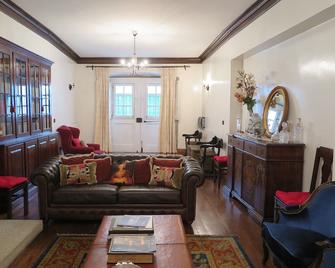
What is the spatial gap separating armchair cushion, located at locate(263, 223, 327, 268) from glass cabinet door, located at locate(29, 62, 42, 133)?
421cm

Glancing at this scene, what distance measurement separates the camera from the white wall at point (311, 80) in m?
3.08

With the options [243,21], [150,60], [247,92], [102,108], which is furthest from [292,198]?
[102,108]

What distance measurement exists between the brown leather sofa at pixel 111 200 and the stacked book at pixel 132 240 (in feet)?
3.23

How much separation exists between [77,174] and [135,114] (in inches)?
213

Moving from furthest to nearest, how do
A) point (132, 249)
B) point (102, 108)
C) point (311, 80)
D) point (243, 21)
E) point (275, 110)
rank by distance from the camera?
point (102, 108)
point (243, 21)
point (275, 110)
point (311, 80)
point (132, 249)

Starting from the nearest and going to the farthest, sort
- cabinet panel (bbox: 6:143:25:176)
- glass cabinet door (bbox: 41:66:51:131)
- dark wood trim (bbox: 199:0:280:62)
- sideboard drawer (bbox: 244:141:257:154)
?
sideboard drawer (bbox: 244:141:257:154), dark wood trim (bbox: 199:0:280:62), cabinet panel (bbox: 6:143:25:176), glass cabinet door (bbox: 41:66:51:131)

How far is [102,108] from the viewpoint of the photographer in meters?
8.62

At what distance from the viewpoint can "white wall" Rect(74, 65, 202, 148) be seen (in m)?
8.60

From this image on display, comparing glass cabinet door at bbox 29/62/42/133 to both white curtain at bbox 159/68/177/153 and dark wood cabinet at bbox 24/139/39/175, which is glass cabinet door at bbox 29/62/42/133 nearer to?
dark wood cabinet at bbox 24/139/39/175

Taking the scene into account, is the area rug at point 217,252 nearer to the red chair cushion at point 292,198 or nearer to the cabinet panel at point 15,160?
the red chair cushion at point 292,198

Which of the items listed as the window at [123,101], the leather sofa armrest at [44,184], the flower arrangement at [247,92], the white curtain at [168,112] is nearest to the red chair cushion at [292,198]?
the flower arrangement at [247,92]

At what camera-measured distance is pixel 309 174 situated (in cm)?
340

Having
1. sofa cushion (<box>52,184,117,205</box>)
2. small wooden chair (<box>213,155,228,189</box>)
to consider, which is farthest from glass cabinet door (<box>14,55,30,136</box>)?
small wooden chair (<box>213,155,228,189</box>)

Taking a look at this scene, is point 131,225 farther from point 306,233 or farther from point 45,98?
point 45,98
